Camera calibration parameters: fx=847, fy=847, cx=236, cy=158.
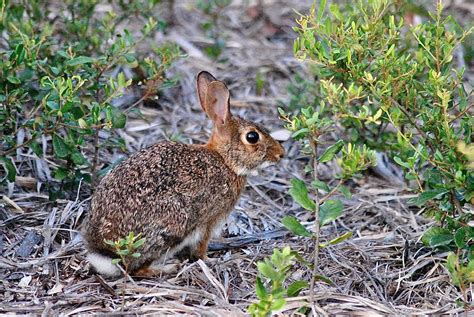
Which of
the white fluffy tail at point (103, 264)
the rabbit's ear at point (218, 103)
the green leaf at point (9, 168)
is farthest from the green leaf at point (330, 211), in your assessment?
the green leaf at point (9, 168)

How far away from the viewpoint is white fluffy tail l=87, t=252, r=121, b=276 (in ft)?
16.6

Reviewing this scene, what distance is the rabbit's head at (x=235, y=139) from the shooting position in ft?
19.2

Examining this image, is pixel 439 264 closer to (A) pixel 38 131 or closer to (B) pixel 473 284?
(B) pixel 473 284

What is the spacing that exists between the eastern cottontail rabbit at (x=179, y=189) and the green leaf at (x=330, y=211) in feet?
3.27

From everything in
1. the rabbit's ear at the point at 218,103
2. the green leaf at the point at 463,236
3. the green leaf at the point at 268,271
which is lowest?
the green leaf at the point at 463,236

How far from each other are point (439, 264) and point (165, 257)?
67.6 inches

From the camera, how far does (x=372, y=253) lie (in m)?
5.67

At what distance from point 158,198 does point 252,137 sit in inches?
41.0

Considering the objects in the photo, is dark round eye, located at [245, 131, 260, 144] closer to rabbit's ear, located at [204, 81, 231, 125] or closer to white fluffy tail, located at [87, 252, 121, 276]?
rabbit's ear, located at [204, 81, 231, 125]

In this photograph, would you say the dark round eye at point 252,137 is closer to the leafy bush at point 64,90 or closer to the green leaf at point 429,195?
the leafy bush at point 64,90

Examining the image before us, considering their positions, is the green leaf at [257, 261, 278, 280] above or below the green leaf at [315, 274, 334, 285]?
above

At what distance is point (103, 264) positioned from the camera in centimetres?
507

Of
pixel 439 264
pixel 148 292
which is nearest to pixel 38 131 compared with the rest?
pixel 148 292

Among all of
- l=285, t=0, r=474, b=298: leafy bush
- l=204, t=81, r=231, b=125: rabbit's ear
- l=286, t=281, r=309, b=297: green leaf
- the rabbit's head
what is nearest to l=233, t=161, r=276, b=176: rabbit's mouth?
the rabbit's head
